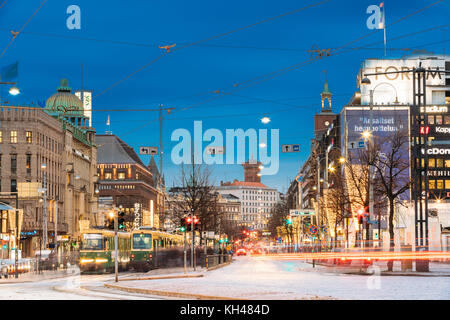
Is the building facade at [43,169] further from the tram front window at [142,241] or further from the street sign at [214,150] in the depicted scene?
the street sign at [214,150]

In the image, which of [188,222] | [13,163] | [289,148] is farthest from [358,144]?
[13,163]

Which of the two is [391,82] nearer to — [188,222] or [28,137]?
[28,137]

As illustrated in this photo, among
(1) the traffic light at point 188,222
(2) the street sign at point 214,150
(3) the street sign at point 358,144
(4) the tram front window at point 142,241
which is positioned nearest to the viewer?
(1) the traffic light at point 188,222

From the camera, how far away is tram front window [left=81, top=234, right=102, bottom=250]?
5697 centimetres

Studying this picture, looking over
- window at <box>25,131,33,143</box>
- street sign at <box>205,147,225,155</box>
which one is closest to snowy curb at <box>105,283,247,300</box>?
street sign at <box>205,147,225,155</box>

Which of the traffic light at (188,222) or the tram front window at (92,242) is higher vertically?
the traffic light at (188,222)

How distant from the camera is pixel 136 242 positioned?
58062mm

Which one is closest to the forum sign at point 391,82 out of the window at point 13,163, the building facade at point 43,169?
the building facade at point 43,169

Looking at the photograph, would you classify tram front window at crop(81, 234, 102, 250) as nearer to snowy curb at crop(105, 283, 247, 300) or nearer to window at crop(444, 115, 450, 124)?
snowy curb at crop(105, 283, 247, 300)

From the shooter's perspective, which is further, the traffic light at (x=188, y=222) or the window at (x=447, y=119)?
the window at (x=447, y=119)

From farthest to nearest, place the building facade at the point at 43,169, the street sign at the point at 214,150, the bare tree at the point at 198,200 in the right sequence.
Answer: the building facade at the point at 43,169, the bare tree at the point at 198,200, the street sign at the point at 214,150

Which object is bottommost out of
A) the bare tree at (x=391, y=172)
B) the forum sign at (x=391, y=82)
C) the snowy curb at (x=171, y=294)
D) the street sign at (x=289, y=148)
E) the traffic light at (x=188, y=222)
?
the snowy curb at (x=171, y=294)

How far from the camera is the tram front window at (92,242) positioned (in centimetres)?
5697
